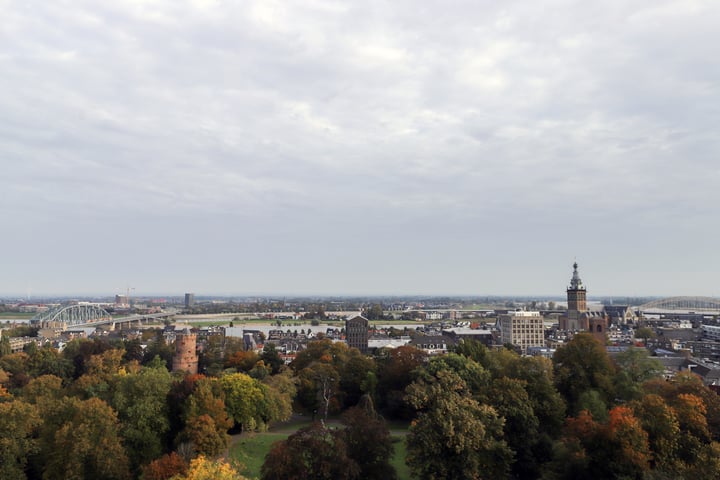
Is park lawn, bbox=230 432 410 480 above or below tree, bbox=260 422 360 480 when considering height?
below

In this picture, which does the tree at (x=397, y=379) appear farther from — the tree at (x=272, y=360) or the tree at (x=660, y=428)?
the tree at (x=660, y=428)

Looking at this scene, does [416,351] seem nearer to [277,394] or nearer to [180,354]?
[277,394]

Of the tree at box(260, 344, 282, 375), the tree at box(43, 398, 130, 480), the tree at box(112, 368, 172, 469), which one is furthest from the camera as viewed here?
the tree at box(260, 344, 282, 375)

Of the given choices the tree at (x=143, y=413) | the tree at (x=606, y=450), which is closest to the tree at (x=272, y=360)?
the tree at (x=143, y=413)

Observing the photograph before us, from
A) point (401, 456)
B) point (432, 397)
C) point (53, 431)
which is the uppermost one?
point (432, 397)

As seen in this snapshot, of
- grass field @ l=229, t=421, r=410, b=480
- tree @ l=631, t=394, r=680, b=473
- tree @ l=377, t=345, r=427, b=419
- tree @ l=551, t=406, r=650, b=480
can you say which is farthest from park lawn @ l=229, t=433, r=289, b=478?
tree @ l=631, t=394, r=680, b=473

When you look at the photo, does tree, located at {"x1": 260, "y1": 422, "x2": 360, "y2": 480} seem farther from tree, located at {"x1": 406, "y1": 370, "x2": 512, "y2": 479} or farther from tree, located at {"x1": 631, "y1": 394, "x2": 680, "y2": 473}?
tree, located at {"x1": 631, "y1": 394, "x2": 680, "y2": 473}

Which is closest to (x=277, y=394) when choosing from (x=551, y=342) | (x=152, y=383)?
(x=152, y=383)
